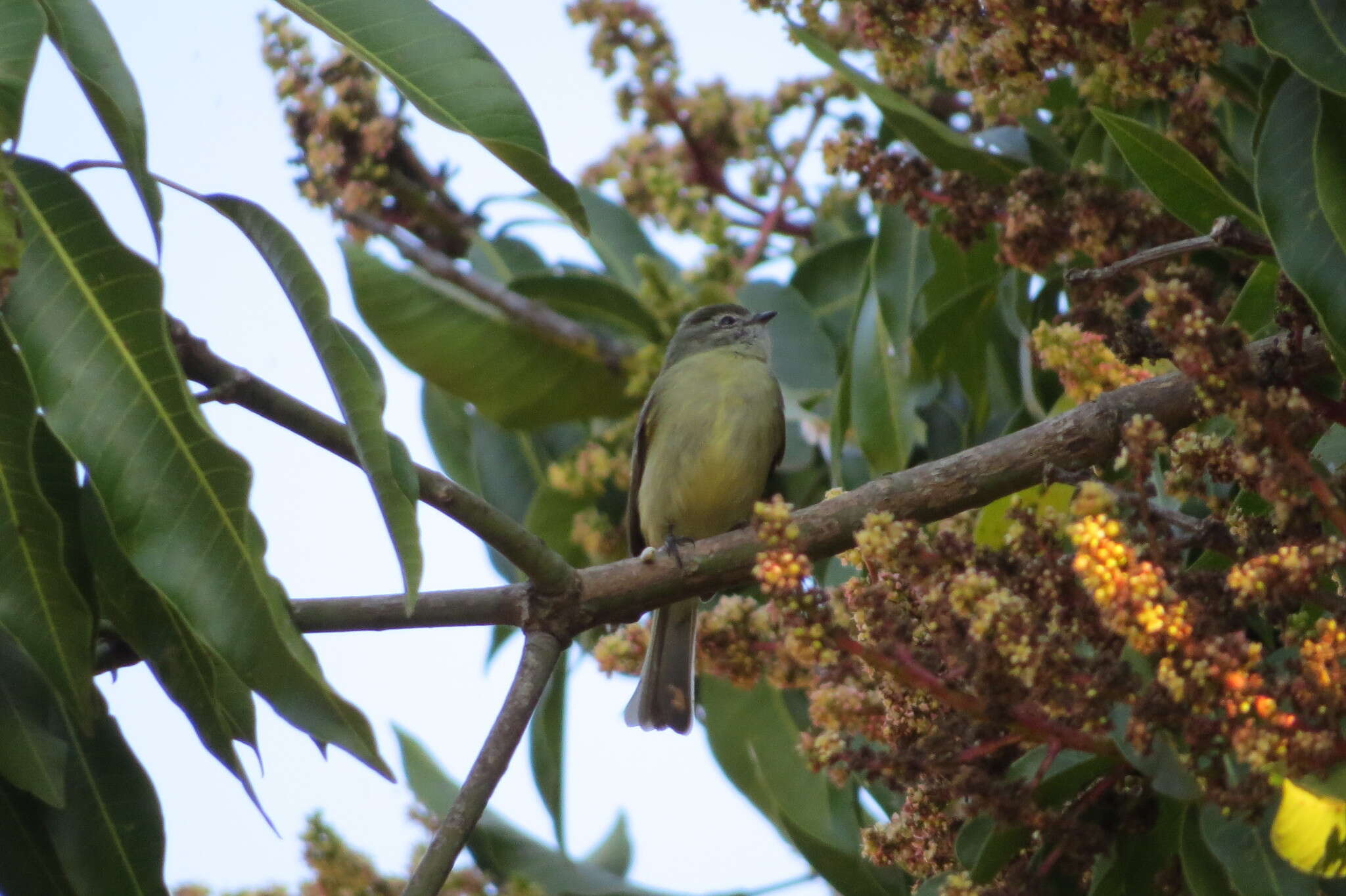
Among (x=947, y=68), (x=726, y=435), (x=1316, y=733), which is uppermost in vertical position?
(x=726, y=435)

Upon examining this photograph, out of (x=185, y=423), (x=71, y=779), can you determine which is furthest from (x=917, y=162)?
(x=71, y=779)

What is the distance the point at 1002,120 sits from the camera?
15.1ft

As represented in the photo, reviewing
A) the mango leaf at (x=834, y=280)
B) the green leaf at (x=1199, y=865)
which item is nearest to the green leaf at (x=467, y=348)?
the mango leaf at (x=834, y=280)

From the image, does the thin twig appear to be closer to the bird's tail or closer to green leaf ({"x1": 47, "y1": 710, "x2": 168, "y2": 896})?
green leaf ({"x1": 47, "y1": 710, "x2": 168, "y2": 896})

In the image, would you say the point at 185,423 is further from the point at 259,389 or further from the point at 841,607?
the point at 841,607

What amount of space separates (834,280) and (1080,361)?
2.78 meters

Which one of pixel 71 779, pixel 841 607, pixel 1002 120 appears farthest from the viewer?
pixel 1002 120

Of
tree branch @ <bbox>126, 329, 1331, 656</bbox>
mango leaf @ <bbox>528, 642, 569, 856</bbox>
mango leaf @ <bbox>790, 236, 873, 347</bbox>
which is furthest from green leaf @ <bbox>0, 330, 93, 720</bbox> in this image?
mango leaf @ <bbox>790, 236, 873, 347</bbox>

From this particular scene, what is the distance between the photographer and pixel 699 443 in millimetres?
5652

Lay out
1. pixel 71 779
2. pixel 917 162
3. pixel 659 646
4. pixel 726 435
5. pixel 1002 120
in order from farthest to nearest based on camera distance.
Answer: pixel 726 435 → pixel 659 646 → pixel 1002 120 → pixel 917 162 → pixel 71 779

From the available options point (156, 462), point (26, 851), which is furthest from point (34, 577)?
point (26, 851)

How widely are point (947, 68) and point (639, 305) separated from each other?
2148 millimetres

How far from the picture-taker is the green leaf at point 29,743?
2.70 meters

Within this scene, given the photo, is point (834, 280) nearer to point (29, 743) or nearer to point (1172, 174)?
point (1172, 174)
